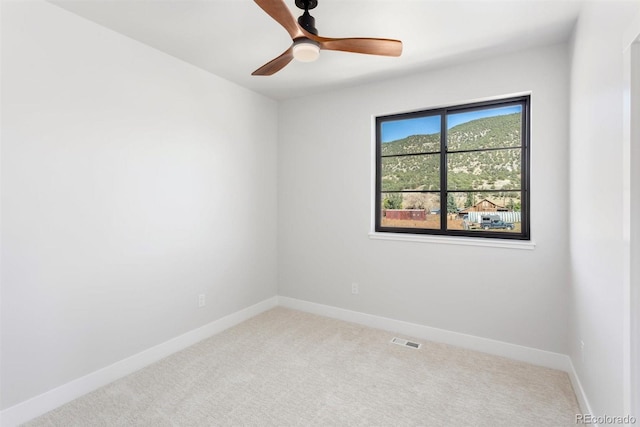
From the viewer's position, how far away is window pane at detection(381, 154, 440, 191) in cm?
320

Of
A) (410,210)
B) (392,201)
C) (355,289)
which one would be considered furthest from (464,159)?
(355,289)

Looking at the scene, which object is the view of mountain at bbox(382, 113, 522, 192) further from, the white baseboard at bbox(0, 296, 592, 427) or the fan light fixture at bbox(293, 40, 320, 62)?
the fan light fixture at bbox(293, 40, 320, 62)

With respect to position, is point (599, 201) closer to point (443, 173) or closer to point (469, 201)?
point (469, 201)

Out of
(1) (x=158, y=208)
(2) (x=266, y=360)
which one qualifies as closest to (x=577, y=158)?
(2) (x=266, y=360)

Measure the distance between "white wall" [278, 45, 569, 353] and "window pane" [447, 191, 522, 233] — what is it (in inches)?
7.9

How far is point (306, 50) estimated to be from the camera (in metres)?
1.87

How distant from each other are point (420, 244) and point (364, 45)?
77.5 inches

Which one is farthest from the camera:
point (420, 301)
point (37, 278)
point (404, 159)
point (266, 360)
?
point (404, 159)

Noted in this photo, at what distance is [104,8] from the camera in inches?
82.7

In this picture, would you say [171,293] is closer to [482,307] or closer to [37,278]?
[37,278]

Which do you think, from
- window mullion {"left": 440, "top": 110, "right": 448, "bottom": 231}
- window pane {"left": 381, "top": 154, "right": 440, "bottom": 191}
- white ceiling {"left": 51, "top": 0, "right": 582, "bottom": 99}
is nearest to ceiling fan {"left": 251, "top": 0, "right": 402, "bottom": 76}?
white ceiling {"left": 51, "top": 0, "right": 582, "bottom": 99}

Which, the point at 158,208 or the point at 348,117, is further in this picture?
the point at 348,117

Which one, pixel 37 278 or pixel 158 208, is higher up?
pixel 158 208

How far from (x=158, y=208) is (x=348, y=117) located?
2.17 metres
